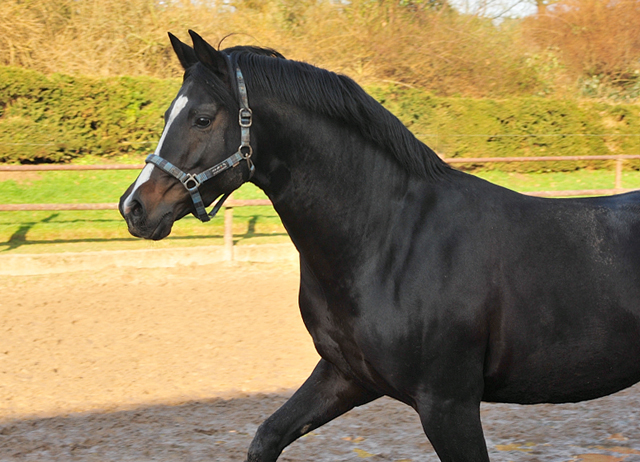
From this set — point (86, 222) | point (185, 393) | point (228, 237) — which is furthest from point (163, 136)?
point (86, 222)

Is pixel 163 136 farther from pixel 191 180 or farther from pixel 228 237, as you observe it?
pixel 228 237

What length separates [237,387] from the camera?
4.24 m

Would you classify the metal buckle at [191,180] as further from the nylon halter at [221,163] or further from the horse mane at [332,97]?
the horse mane at [332,97]

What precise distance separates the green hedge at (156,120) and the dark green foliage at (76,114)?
16 mm

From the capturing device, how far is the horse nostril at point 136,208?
2068 millimetres

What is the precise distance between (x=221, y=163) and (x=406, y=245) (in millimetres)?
699

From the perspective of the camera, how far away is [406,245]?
230cm

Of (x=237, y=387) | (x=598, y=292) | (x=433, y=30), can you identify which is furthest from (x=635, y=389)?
(x=433, y=30)

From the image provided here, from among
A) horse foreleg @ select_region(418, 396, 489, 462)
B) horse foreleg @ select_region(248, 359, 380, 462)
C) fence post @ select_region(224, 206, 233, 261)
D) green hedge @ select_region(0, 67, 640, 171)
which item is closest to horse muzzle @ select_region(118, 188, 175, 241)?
horse foreleg @ select_region(248, 359, 380, 462)

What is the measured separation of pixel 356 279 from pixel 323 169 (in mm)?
403

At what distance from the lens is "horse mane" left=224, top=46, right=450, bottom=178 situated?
2248mm

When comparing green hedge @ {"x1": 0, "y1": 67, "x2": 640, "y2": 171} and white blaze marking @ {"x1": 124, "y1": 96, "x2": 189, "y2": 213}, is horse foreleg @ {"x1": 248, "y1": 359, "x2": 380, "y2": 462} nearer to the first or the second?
white blaze marking @ {"x1": 124, "y1": 96, "x2": 189, "y2": 213}

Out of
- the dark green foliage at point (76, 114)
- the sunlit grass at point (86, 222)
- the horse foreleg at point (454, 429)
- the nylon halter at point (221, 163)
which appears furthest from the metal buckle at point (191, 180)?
the dark green foliage at point (76, 114)

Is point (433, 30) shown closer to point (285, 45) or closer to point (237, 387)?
point (285, 45)
